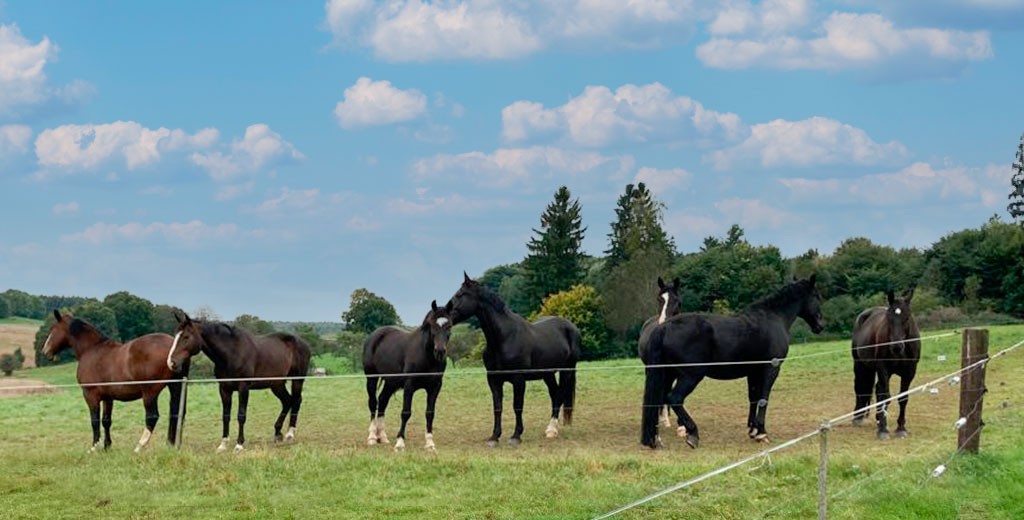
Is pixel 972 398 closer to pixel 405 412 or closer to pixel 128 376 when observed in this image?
pixel 405 412

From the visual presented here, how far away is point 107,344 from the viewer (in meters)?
14.3

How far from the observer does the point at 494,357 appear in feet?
47.5

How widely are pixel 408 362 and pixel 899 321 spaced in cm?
678

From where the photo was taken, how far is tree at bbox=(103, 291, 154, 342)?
2090 inches

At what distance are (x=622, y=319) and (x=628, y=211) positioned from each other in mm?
20685

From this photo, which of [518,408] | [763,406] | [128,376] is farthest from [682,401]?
[128,376]

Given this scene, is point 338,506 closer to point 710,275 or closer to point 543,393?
point 543,393

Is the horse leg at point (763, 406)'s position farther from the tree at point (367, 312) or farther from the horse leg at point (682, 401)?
the tree at point (367, 312)

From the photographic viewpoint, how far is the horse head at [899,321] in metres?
13.8

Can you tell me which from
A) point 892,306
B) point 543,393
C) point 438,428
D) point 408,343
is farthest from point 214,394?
point 892,306

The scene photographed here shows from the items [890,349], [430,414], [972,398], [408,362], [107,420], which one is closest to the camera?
[972,398]

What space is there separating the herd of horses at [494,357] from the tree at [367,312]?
45.5 meters

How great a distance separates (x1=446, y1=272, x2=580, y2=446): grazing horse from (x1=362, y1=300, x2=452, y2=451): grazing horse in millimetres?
449

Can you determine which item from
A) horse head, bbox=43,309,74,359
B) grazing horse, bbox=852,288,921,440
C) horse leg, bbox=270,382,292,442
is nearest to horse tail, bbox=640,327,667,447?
grazing horse, bbox=852,288,921,440
